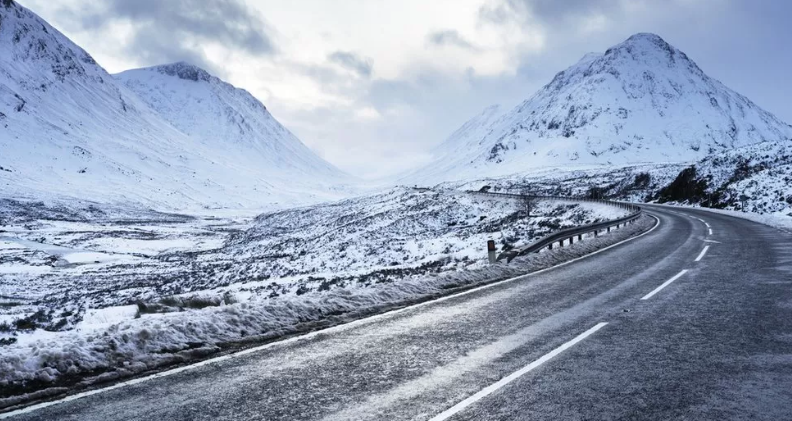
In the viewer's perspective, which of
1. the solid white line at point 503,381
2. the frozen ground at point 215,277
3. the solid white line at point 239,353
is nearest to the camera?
the solid white line at point 503,381

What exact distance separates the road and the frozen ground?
101 centimetres

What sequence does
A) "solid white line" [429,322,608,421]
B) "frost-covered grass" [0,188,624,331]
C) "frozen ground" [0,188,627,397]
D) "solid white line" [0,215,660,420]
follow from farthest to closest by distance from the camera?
"frost-covered grass" [0,188,624,331], "frozen ground" [0,188,627,397], "solid white line" [0,215,660,420], "solid white line" [429,322,608,421]

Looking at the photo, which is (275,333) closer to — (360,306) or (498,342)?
(360,306)

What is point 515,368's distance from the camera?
5.75 meters

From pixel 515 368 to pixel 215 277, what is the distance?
83.3ft

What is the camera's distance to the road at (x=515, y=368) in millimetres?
4672

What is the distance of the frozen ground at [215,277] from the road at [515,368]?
1.01 meters

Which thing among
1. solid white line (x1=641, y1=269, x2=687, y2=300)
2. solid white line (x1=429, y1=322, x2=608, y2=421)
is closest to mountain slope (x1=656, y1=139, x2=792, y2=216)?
solid white line (x1=641, y1=269, x2=687, y2=300)

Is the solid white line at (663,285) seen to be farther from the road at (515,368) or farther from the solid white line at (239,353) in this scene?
the solid white line at (239,353)

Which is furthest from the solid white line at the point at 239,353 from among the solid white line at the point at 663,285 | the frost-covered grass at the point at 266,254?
the frost-covered grass at the point at 266,254

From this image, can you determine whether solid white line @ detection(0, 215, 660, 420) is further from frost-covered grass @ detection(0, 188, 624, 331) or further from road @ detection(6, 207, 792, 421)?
frost-covered grass @ detection(0, 188, 624, 331)

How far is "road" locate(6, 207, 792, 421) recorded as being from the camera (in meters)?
4.67

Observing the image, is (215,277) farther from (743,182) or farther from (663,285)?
(743,182)

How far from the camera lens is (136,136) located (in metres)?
200
